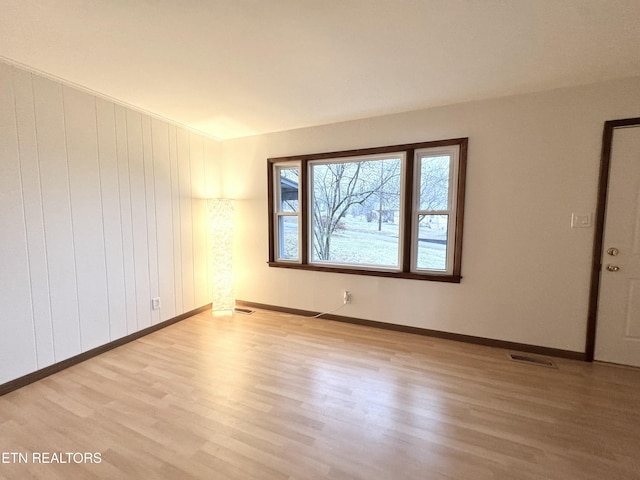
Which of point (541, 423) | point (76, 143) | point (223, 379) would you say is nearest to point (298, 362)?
point (223, 379)

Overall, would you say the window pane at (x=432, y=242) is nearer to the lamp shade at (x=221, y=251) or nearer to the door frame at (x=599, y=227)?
the door frame at (x=599, y=227)

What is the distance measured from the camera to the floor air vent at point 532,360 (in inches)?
92.7

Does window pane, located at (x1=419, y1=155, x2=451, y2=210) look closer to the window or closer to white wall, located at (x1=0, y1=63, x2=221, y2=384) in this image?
the window

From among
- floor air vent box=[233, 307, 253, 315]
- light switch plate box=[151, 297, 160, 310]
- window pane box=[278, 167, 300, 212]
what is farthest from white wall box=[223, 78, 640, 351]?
light switch plate box=[151, 297, 160, 310]

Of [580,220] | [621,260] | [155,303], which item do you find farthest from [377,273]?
[155,303]

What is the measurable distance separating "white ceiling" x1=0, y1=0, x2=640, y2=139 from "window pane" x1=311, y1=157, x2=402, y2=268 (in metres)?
0.84

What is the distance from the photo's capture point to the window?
9.25 ft

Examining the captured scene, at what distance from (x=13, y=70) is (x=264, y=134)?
7.31 ft

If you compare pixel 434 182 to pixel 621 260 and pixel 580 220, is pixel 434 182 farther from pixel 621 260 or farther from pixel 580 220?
pixel 621 260

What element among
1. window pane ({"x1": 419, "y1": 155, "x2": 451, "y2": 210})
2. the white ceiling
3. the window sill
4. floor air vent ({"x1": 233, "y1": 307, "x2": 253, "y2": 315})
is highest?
the white ceiling

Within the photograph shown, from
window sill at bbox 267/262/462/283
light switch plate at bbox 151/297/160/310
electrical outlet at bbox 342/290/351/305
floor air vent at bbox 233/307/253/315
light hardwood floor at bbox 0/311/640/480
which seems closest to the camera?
light hardwood floor at bbox 0/311/640/480

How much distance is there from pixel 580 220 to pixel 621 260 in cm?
45

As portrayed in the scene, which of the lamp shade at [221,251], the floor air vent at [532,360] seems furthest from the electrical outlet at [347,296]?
the floor air vent at [532,360]

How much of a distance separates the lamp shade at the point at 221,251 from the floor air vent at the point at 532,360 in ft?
10.6
